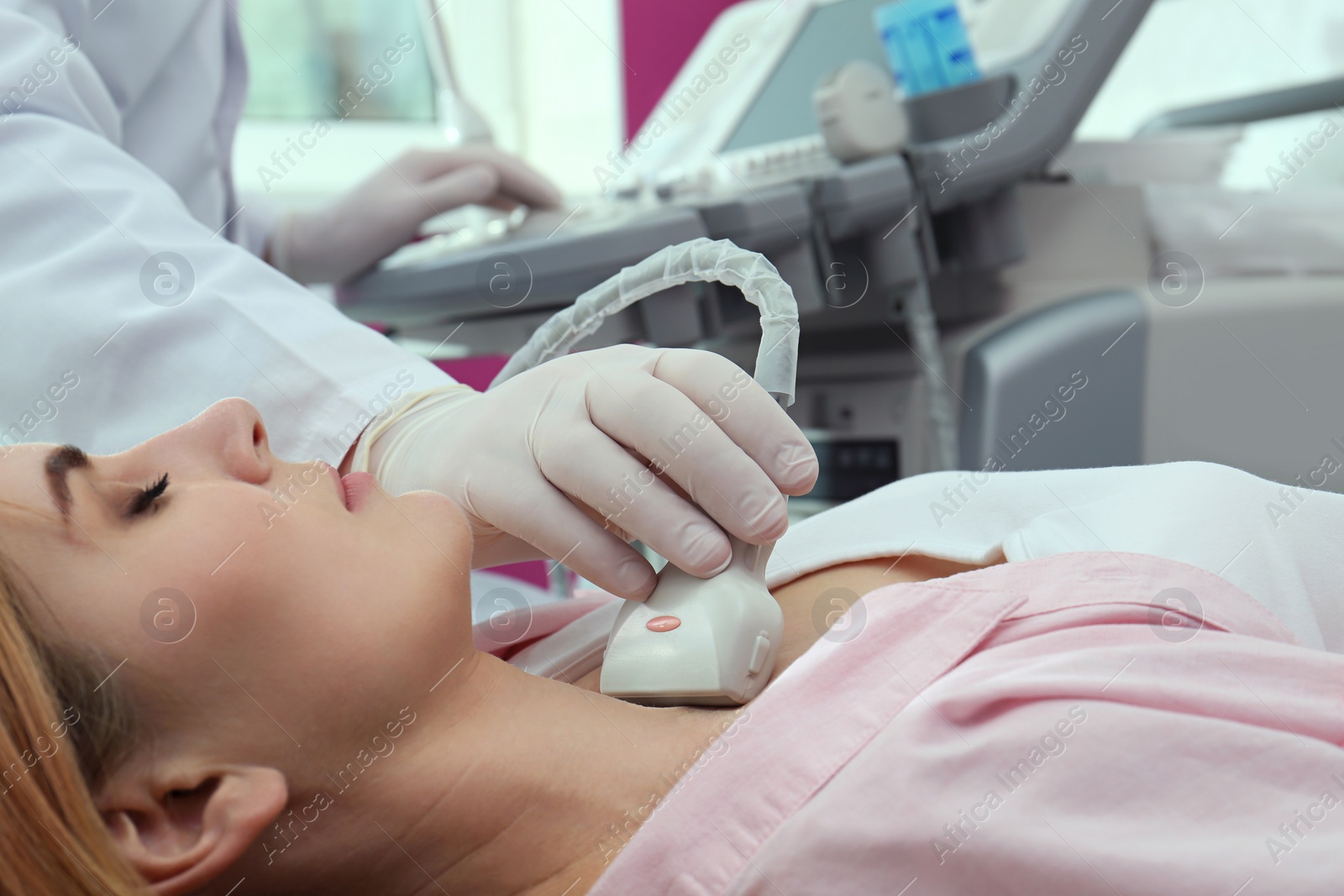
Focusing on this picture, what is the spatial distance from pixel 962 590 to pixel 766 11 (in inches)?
65.7

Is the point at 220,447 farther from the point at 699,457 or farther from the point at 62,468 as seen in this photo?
the point at 699,457

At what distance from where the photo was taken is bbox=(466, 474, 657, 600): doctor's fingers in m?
0.67

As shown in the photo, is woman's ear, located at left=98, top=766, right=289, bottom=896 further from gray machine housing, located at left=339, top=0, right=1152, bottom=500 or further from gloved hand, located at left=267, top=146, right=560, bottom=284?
gloved hand, located at left=267, top=146, right=560, bottom=284

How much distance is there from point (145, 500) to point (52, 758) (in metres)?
0.15

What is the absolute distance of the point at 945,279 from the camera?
1370 millimetres

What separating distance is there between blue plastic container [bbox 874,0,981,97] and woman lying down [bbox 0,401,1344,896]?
74cm

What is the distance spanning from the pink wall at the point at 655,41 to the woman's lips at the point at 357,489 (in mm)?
2329

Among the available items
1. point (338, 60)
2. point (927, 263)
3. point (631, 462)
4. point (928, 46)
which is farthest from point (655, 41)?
point (631, 462)

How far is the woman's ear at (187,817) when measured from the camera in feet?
1.80

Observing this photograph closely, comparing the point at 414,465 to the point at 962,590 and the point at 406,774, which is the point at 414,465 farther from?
the point at 962,590

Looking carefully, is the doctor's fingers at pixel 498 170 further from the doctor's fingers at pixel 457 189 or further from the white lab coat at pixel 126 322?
the white lab coat at pixel 126 322

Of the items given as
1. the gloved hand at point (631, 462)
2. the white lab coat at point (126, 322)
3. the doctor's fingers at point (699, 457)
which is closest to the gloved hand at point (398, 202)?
the white lab coat at point (126, 322)

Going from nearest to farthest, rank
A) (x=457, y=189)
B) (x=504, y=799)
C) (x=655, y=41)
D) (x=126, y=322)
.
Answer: (x=504, y=799) → (x=126, y=322) → (x=457, y=189) → (x=655, y=41)

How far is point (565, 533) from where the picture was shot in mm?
693
